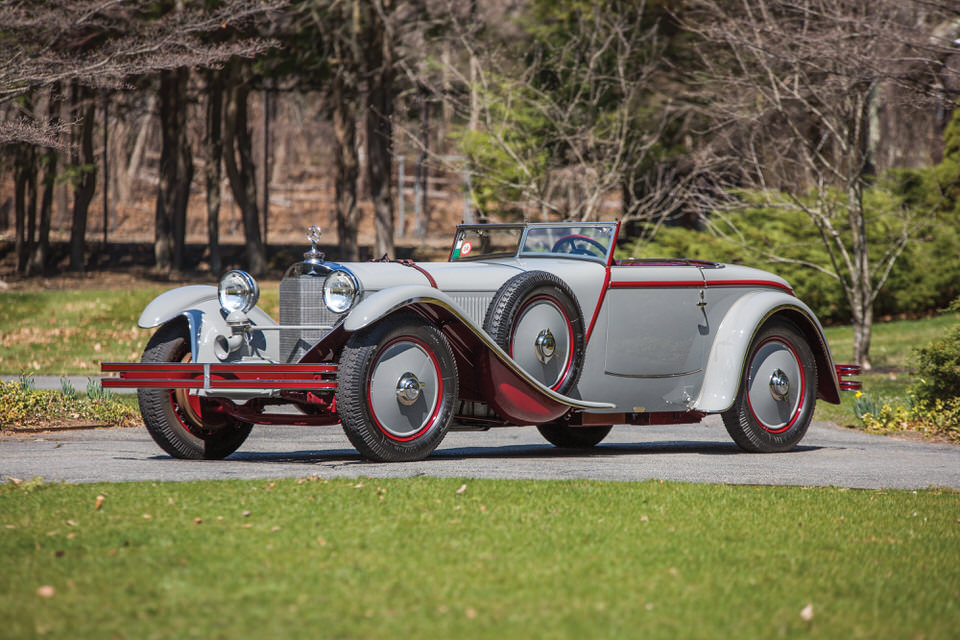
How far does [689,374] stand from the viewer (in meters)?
8.97

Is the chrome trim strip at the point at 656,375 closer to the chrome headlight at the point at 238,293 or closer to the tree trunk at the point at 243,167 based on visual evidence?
the chrome headlight at the point at 238,293

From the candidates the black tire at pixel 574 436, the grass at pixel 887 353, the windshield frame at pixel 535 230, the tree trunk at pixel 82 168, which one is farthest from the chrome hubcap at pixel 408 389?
the tree trunk at pixel 82 168

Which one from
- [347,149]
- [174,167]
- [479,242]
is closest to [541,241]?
[479,242]

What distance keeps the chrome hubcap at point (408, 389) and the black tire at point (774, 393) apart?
9.41ft

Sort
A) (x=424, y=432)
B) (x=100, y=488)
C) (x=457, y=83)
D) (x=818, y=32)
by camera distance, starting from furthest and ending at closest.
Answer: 1. (x=457, y=83)
2. (x=818, y=32)
3. (x=424, y=432)
4. (x=100, y=488)

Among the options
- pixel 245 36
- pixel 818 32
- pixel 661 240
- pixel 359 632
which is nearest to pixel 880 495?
pixel 359 632

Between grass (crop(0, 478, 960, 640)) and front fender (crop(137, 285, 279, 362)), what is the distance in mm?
1516

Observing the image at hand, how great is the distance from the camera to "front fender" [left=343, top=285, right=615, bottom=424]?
7301 mm

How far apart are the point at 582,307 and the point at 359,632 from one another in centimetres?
485

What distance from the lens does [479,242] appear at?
372 inches

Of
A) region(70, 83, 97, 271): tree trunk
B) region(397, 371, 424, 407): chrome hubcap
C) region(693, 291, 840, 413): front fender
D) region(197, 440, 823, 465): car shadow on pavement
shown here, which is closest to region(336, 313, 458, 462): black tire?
region(397, 371, 424, 407): chrome hubcap

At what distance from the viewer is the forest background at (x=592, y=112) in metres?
15.8

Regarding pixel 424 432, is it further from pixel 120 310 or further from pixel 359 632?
pixel 120 310

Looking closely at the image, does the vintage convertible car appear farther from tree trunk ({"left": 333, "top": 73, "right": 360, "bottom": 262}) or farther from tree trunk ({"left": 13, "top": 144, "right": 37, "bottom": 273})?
tree trunk ({"left": 13, "top": 144, "right": 37, "bottom": 273})
